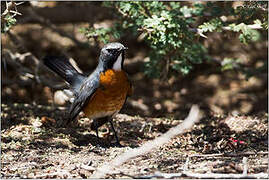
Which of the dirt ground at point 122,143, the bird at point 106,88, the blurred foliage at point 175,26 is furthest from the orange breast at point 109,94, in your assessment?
the blurred foliage at point 175,26

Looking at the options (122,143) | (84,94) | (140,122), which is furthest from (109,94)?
(140,122)

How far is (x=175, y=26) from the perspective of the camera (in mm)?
5488

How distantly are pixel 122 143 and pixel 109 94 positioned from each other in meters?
0.68

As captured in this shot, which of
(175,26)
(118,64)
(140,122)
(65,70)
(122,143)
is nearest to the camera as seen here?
(175,26)

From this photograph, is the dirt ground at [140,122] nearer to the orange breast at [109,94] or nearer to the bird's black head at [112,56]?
the orange breast at [109,94]

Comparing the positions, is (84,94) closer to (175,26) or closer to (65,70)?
(65,70)

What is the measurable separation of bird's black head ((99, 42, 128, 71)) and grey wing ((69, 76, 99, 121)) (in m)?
0.22

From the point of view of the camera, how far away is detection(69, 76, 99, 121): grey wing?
553 centimetres

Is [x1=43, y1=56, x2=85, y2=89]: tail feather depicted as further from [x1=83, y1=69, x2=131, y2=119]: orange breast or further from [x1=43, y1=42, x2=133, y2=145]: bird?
[x1=83, y1=69, x2=131, y2=119]: orange breast

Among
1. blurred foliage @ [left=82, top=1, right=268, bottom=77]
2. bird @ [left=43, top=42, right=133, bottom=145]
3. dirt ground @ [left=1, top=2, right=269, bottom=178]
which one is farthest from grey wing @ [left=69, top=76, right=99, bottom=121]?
blurred foliage @ [left=82, top=1, right=268, bottom=77]

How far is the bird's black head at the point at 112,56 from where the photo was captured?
5457mm

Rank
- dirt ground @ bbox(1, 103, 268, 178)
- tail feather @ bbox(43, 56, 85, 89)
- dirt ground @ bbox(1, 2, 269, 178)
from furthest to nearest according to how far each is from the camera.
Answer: tail feather @ bbox(43, 56, 85, 89)
dirt ground @ bbox(1, 2, 269, 178)
dirt ground @ bbox(1, 103, 268, 178)

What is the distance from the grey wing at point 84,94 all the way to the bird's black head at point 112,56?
222 mm

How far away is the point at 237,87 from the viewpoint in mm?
9016
